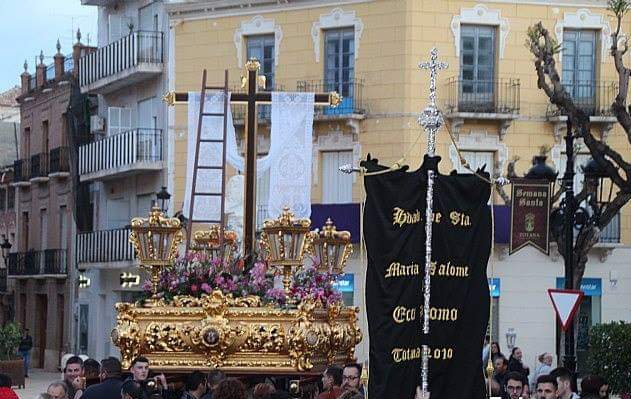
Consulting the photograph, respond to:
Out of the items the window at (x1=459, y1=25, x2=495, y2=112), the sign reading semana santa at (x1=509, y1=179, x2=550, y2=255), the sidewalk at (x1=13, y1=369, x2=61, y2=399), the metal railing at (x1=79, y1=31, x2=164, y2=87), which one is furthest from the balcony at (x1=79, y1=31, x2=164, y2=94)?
the sign reading semana santa at (x1=509, y1=179, x2=550, y2=255)

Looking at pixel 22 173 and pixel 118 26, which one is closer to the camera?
pixel 118 26

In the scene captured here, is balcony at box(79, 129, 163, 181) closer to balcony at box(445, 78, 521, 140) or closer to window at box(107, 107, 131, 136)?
window at box(107, 107, 131, 136)

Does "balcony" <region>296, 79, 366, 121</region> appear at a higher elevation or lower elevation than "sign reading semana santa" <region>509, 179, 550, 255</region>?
higher

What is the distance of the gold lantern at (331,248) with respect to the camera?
19062 millimetres

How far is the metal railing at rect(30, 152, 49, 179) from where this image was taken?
2114 inches

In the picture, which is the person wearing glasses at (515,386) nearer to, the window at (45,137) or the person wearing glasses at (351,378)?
the person wearing glasses at (351,378)

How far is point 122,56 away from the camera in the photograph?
44.7 m

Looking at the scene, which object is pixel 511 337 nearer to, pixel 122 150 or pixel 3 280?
pixel 122 150

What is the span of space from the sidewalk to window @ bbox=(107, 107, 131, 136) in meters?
6.79

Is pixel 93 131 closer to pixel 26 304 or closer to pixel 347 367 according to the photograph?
pixel 26 304

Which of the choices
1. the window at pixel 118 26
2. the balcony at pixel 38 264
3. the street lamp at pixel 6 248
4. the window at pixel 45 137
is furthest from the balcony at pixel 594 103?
the street lamp at pixel 6 248

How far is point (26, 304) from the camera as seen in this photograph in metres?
56.8

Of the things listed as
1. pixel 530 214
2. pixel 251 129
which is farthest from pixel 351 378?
pixel 530 214

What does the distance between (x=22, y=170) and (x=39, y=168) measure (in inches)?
89.3
